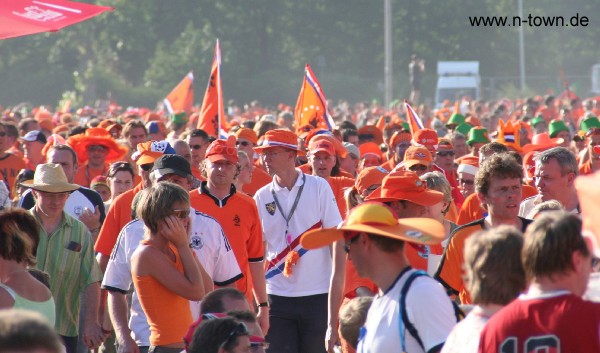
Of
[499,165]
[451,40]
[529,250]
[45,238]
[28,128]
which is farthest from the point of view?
[451,40]

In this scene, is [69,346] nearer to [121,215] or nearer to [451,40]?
[121,215]

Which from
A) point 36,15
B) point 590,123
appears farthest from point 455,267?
point 590,123

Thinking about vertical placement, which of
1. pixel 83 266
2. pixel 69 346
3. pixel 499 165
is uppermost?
Answer: pixel 499 165

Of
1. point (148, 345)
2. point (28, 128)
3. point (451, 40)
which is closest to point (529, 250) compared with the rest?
point (148, 345)

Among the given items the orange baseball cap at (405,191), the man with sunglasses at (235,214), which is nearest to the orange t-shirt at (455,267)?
the orange baseball cap at (405,191)

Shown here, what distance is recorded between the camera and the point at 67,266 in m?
7.63

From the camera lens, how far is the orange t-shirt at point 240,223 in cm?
785

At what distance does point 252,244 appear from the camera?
7902 millimetres

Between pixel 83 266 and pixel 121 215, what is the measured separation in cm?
45

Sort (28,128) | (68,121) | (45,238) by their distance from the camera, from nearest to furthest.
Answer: (45,238)
(28,128)
(68,121)

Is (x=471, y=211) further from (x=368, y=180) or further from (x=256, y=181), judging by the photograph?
(x=256, y=181)

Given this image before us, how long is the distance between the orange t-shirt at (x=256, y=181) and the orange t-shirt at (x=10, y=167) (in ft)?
10.3

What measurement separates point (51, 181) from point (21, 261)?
2.39m

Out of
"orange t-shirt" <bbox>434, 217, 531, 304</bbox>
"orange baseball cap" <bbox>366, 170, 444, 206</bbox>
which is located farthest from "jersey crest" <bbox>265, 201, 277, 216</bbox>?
"orange t-shirt" <bbox>434, 217, 531, 304</bbox>
